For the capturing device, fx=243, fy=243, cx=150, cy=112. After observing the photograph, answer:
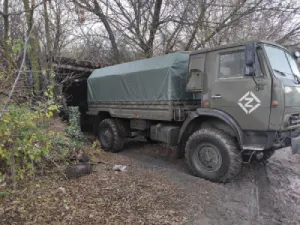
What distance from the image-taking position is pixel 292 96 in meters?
4.07

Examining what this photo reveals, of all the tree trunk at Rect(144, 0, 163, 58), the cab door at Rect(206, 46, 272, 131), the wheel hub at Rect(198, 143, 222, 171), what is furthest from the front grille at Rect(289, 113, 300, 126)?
the tree trunk at Rect(144, 0, 163, 58)

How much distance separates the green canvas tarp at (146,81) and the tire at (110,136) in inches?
28.3

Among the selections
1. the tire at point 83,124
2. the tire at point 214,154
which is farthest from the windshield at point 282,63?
the tire at point 83,124

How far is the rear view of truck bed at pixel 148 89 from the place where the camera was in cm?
521

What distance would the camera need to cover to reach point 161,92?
17.7 feet

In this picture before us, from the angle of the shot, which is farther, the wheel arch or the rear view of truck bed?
the rear view of truck bed

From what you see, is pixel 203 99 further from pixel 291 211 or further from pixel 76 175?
pixel 76 175

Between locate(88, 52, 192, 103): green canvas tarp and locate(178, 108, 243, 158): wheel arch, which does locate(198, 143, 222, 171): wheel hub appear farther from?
locate(88, 52, 192, 103): green canvas tarp

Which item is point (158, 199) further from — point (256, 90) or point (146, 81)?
point (146, 81)

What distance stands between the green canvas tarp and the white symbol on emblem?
142 cm

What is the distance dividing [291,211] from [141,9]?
7735mm

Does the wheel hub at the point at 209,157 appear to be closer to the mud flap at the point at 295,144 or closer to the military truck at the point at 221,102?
the military truck at the point at 221,102

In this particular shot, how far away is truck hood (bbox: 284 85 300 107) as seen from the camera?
12.9 feet

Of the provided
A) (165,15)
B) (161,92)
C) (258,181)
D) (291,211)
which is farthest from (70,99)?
(291,211)
